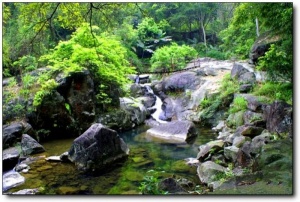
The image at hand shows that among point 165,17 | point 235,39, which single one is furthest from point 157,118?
point 165,17

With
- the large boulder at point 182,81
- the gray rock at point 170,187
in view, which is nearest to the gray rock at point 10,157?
the gray rock at point 170,187

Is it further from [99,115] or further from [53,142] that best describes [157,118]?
[53,142]

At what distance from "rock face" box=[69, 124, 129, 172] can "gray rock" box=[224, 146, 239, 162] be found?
1.66m

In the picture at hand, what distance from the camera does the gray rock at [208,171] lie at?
422cm

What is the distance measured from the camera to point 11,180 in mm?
4066

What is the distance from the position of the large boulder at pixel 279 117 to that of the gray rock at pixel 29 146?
376 centimetres

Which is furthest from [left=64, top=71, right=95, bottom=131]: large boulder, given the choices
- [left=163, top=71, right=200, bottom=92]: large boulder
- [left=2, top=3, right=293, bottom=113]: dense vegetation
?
[left=163, top=71, right=200, bottom=92]: large boulder

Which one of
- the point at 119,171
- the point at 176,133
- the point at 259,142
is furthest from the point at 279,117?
the point at 176,133

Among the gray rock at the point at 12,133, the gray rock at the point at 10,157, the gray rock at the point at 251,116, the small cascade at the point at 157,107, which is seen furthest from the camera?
the small cascade at the point at 157,107

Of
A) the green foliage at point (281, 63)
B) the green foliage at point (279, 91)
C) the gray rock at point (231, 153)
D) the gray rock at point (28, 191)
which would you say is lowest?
the gray rock at point (28, 191)

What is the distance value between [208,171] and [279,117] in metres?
1.15

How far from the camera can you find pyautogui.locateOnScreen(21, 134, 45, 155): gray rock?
5.46 metres

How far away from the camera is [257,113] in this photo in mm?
5934

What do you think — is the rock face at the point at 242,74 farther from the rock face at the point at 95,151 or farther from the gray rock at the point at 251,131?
the rock face at the point at 95,151
